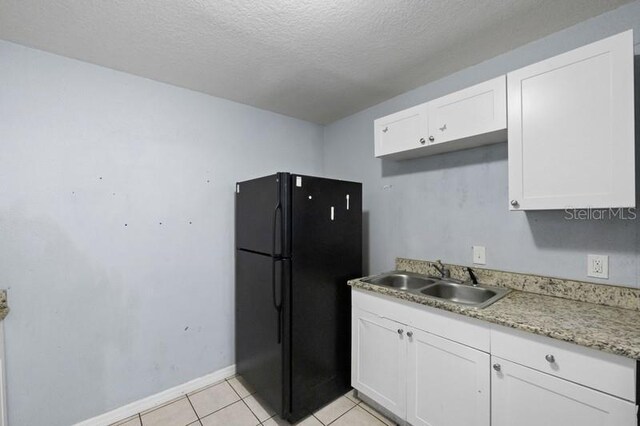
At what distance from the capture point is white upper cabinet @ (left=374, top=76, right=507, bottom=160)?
158cm

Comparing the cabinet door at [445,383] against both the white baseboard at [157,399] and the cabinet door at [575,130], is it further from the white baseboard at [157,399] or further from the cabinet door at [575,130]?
the white baseboard at [157,399]

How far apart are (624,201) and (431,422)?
1.42 metres

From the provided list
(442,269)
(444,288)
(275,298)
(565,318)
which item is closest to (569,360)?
(565,318)

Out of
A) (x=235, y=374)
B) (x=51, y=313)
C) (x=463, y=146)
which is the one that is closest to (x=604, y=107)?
(x=463, y=146)

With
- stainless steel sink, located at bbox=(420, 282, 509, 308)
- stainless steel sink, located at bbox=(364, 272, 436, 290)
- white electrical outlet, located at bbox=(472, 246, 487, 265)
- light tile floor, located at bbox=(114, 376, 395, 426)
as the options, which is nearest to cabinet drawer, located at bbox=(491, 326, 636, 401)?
stainless steel sink, located at bbox=(420, 282, 509, 308)

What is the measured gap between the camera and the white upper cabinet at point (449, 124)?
1575 mm

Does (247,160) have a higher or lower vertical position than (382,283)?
higher

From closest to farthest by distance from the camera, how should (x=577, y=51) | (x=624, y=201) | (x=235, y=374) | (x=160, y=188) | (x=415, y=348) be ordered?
(x=624, y=201), (x=577, y=51), (x=415, y=348), (x=160, y=188), (x=235, y=374)

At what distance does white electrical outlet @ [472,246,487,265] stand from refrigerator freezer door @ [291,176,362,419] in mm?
817

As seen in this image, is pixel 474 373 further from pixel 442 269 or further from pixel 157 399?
pixel 157 399

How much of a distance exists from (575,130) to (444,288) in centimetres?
115

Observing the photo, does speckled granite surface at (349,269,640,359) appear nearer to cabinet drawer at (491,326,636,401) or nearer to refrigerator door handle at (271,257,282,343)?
cabinet drawer at (491,326,636,401)

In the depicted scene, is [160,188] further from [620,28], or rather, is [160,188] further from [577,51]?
[620,28]

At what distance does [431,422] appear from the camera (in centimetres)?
153
